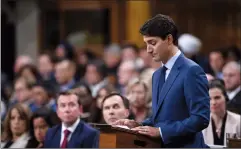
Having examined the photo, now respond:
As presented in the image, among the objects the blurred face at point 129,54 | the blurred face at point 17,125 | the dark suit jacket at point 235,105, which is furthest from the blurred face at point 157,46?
the blurred face at point 129,54

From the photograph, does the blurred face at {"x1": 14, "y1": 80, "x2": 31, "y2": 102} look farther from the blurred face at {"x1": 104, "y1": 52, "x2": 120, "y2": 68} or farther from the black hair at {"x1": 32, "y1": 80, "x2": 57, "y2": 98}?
the blurred face at {"x1": 104, "y1": 52, "x2": 120, "y2": 68}

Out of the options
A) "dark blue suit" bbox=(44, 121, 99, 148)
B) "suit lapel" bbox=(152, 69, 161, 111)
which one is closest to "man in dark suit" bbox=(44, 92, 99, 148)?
"dark blue suit" bbox=(44, 121, 99, 148)

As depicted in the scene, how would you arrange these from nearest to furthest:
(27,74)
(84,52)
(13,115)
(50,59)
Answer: (13,115) < (27,74) < (50,59) < (84,52)

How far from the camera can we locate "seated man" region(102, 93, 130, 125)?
6.53 metres

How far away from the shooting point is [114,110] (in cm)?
655

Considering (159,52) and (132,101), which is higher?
(159,52)

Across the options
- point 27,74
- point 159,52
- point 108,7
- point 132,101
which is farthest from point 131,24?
point 159,52

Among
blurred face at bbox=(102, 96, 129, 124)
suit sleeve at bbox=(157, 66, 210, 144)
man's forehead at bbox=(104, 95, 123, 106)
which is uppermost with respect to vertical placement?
suit sleeve at bbox=(157, 66, 210, 144)

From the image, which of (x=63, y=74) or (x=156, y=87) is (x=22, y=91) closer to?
(x=63, y=74)

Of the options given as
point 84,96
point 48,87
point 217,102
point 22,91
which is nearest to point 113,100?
point 217,102

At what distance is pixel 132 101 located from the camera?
7.83 m

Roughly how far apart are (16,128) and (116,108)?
4.87ft

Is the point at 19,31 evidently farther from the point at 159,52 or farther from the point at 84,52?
A: the point at 159,52

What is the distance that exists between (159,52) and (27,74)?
674 centimetres
